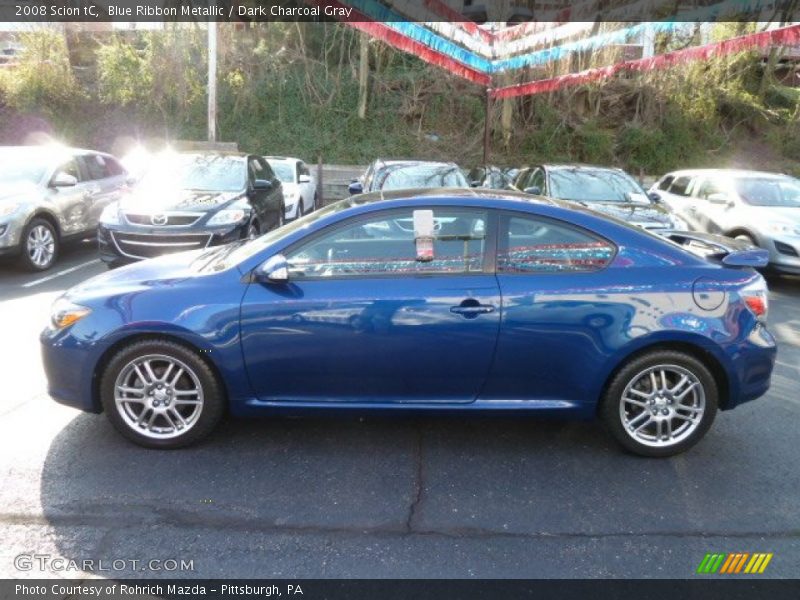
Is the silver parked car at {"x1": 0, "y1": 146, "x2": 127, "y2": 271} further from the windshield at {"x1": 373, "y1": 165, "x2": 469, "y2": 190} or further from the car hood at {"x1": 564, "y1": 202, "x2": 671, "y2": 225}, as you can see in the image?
the car hood at {"x1": 564, "y1": 202, "x2": 671, "y2": 225}

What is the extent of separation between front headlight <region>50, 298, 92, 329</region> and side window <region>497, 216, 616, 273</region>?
238 centimetres

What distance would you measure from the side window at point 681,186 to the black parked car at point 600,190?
1.42 m

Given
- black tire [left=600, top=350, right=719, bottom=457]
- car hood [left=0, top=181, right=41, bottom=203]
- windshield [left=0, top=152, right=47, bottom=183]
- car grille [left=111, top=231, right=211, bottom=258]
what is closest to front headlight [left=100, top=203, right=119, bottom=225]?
car grille [left=111, top=231, right=211, bottom=258]

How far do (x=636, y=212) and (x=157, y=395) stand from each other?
687cm

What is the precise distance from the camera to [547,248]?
12.1 ft

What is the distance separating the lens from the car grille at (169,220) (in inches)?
303

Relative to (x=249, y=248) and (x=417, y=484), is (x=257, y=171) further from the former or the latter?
(x=417, y=484)

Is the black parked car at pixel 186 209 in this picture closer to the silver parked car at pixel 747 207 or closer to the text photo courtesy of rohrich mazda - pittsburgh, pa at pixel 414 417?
the text photo courtesy of rohrich mazda - pittsburgh, pa at pixel 414 417

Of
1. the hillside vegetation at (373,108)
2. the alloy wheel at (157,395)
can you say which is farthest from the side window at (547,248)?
the hillside vegetation at (373,108)

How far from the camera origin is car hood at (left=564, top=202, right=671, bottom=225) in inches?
324

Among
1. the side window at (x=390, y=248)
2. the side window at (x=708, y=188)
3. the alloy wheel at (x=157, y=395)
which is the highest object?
the side window at (x=708, y=188)

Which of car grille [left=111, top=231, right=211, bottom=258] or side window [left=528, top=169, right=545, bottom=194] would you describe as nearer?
car grille [left=111, top=231, right=211, bottom=258]

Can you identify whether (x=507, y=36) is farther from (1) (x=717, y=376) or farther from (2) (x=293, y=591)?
(2) (x=293, y=591)

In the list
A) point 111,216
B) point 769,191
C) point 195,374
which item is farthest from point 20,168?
point 769,191
